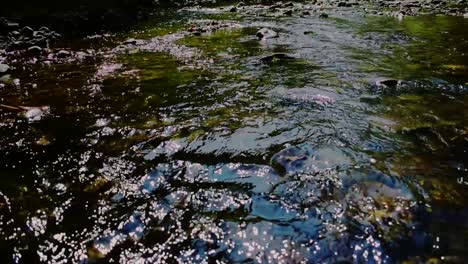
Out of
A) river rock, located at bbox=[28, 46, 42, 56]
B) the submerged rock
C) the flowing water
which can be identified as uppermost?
the flowing water

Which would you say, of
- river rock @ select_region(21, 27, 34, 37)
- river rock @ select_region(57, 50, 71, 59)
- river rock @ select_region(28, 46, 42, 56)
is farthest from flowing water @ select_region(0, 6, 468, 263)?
river rock @ select_region(21, 27, 34, 37)

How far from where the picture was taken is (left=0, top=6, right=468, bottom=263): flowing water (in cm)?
276

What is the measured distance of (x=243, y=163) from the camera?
12.5ft

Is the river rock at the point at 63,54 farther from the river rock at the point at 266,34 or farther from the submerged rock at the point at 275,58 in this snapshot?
the submerged rock at the point at 275,58

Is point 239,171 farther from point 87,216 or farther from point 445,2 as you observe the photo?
point 445,2

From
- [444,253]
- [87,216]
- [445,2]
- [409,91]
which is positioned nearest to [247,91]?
[409,91]

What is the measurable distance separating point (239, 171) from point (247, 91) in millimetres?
2492

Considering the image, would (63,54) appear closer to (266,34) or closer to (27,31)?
(27,31)

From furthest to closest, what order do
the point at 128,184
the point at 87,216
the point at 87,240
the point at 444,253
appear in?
the point at 128,184 < the point at 87,216 < the point at 87,240 < the point at 444,253

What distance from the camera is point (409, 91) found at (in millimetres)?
5574

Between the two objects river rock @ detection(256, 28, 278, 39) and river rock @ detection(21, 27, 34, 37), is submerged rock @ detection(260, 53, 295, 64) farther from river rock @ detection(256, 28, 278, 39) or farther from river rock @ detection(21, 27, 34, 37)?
river rock @ detection(21, 27, 34, 37)

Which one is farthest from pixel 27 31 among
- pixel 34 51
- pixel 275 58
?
pixel 275 58

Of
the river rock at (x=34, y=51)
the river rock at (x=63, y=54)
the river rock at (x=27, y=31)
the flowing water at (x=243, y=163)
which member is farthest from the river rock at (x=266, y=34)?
the river rock at (x=27, y=31)

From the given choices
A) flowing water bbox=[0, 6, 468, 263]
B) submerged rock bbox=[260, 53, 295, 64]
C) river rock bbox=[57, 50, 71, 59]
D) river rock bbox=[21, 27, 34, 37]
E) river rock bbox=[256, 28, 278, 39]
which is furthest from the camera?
river rock bbox=[21, 27, 34, 37]
